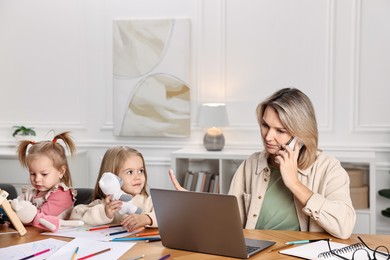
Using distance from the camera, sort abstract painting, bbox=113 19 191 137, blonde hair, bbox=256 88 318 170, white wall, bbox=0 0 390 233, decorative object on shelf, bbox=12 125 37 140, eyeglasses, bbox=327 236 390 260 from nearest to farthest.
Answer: eyeglasses, bbox=327 236 390 260 < blonde hair, bbox=256 88 318 170 < white wall, bbox=0 0 390 233 < abstract painting, bbox=113 19 191 137 < decorative object on shelf, bbox=12 125 37 140

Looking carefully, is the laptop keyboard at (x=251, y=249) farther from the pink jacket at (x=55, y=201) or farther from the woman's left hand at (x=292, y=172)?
the pink jacket at (x=55, y=201)

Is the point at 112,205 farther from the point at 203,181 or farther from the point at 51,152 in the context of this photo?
the point at 203,181

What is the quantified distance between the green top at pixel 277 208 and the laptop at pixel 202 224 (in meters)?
0.41

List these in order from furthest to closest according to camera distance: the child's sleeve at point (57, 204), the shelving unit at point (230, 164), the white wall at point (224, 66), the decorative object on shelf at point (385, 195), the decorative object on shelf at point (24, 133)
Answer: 1. the decorative object on shelf at point (24, 133)
2. the white wall at point (224, 66)
3. the decorative object on shelf at point (385, 195)
4. the shelving unit at point (230, 164)
5. the child's sleeve at point (57, 204)

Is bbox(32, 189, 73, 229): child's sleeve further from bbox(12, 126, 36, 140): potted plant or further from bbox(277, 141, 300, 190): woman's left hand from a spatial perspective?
bbox(12, 126, 36, 140): potted plant

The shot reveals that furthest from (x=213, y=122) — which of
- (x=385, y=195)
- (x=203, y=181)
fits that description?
(x=385, y=195)

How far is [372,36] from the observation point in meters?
4.21

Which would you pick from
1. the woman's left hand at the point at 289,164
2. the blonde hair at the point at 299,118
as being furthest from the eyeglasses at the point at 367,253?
the blonde hair at the point at 299,118

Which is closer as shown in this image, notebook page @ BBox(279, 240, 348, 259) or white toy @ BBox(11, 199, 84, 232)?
notebook page @ BBox(279, 240, 348, 259)

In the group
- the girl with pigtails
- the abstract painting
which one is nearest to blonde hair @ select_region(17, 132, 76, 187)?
the girl with pigtails

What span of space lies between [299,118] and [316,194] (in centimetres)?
33

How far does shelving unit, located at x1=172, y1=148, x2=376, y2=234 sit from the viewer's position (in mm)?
3891

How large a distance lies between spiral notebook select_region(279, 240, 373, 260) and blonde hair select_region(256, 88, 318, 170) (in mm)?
481

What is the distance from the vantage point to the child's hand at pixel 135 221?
2.23m
